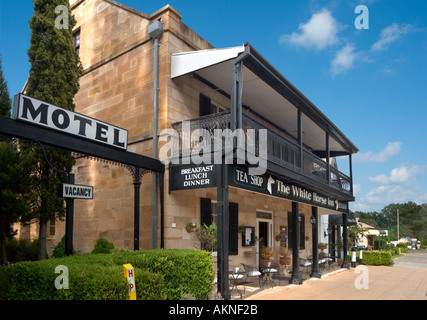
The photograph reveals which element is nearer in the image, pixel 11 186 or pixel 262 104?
pixel 11 186

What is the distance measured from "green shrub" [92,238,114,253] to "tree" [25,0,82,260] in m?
1.31

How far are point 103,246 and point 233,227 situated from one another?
13.2ft

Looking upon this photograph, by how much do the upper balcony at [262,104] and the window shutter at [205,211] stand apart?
2.07 metres

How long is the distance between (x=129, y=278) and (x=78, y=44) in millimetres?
11250

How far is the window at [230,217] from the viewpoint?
10555mm

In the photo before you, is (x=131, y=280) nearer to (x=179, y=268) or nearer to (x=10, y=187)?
(x=179, y=268)

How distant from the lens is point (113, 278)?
5.00 metres

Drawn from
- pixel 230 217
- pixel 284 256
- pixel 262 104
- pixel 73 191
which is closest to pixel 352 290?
pixel 230 217

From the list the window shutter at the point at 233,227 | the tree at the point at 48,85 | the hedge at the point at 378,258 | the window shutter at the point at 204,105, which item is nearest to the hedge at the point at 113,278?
the tree at the point at 48,85

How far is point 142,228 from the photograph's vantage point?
988cm

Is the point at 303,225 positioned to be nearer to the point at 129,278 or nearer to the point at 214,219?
the point at 214,219

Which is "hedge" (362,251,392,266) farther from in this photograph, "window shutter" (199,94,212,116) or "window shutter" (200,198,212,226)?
"window shutter" (199,94,212,116)

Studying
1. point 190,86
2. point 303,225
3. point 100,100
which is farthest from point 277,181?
point 303,225

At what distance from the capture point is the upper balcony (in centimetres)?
884
